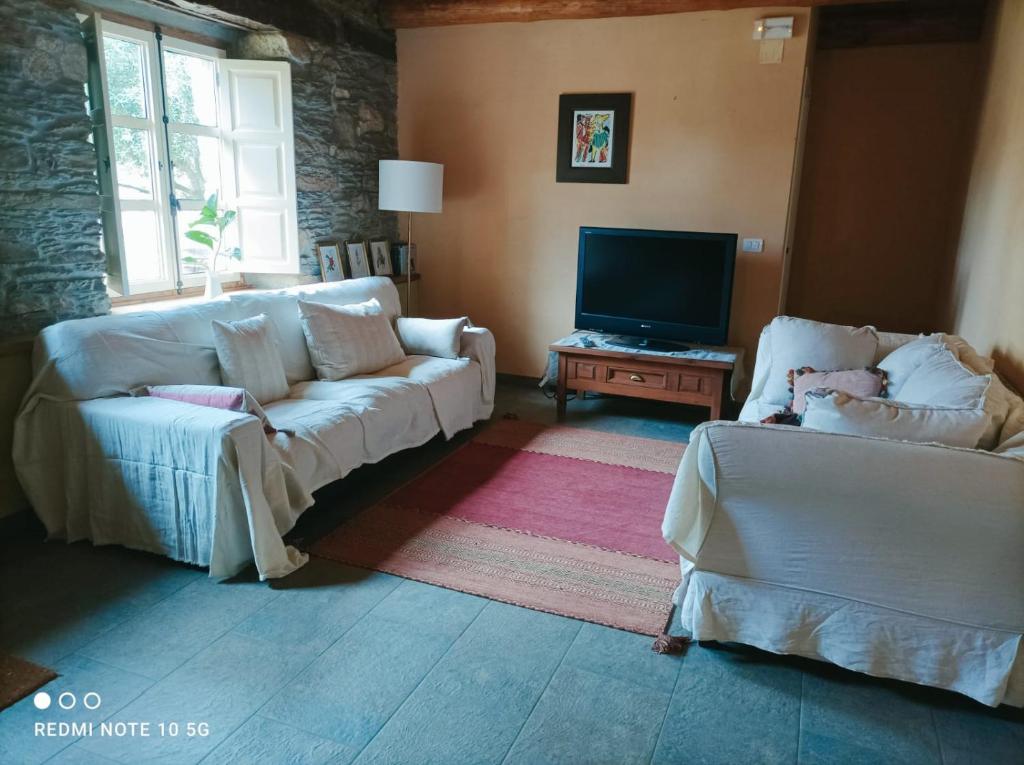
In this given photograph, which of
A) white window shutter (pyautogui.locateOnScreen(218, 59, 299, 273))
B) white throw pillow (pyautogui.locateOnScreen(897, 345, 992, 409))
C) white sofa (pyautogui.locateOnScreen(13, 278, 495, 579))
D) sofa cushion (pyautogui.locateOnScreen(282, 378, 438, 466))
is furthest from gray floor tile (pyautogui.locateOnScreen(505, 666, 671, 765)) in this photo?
white window shutter (pyautogui.locateOnScreen(218, 59, 299, 273))

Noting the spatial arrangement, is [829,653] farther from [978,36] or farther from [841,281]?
[978,36]

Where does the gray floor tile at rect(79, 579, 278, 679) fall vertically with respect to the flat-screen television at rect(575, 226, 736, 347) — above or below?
below

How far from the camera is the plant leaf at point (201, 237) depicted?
4.12 m

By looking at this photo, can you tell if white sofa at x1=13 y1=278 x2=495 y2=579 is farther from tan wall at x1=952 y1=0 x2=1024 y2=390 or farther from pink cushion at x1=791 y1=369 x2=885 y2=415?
tan wall at x1=952 y1=0 x2=1024 y2=390

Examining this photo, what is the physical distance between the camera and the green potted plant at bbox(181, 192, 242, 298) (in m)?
4.02

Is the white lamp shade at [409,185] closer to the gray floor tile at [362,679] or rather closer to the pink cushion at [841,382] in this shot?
the pink cushion at [841,382]

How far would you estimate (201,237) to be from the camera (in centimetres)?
416

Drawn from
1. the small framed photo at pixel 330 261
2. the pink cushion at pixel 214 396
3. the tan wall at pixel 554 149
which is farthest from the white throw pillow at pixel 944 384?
the small framed photo at pixel 330 261

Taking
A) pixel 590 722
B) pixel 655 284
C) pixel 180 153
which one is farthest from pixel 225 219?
pixel 590 722

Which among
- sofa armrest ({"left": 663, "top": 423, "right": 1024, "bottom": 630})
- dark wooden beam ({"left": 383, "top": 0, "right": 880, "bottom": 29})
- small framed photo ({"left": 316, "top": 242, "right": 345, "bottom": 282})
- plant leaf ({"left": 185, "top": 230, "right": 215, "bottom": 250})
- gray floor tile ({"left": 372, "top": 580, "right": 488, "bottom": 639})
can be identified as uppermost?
dark wooden beam ({"left": 383, "top": 0, "right": 880, "bottom": 29})

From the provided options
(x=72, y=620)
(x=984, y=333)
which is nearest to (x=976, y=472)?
(x=984, y=333)

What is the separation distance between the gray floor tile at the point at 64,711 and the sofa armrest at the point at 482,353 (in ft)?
8.86

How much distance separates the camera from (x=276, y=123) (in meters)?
4.41

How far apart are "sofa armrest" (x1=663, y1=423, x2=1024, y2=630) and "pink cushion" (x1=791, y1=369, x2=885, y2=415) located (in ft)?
3.37
